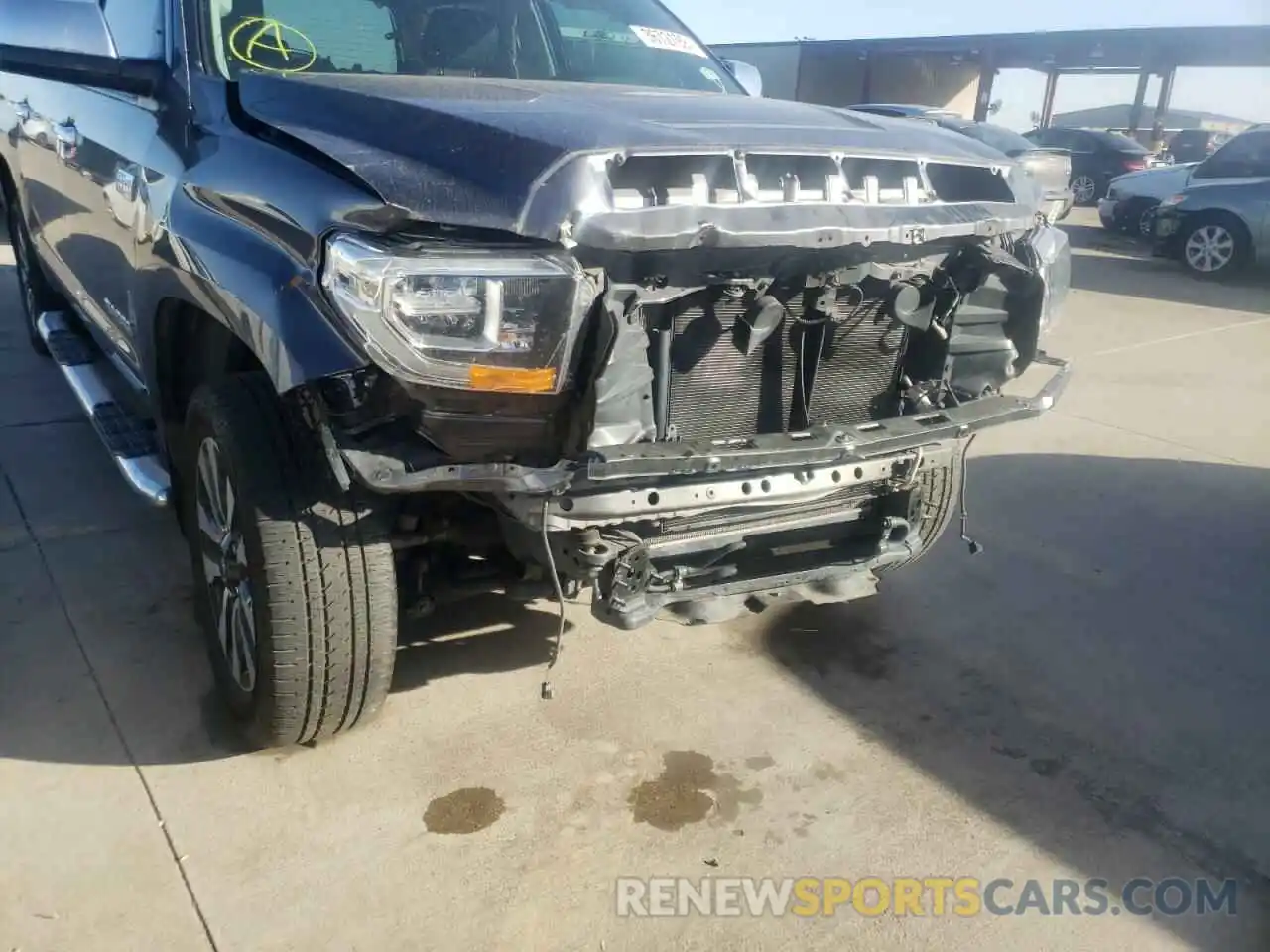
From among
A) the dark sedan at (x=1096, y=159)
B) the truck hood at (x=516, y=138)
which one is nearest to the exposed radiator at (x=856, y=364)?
the truck hood at (x=516, y=138)

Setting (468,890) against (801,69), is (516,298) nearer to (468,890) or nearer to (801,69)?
(468,890)

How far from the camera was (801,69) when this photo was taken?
1225 inches

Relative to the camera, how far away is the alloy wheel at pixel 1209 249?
11.2 metres

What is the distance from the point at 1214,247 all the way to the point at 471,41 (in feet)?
34.9

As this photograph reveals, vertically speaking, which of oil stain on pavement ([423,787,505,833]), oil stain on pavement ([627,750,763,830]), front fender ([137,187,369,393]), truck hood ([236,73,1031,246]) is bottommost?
oil stain on pavement ([423,787,505,833])

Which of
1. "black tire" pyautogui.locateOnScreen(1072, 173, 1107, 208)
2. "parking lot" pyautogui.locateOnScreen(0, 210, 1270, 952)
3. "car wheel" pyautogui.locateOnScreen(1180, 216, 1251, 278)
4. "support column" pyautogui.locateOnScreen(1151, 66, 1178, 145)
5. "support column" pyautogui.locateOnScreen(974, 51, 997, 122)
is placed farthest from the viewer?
"support column" pyautogui.locateOnScreen(974, 51, 997, 122)

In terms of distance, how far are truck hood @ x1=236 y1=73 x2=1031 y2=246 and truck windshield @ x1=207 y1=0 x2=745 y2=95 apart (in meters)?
0.26

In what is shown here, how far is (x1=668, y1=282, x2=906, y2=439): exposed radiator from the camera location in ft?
7.80

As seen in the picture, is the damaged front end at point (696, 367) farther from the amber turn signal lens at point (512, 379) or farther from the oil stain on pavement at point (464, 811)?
the oil stain on pavement at point (464, 811)

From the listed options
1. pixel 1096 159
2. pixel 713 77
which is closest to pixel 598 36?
pixel 713 77

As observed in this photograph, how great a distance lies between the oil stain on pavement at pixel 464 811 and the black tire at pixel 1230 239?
11334mm

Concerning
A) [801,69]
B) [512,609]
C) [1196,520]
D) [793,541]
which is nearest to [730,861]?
[793,541]

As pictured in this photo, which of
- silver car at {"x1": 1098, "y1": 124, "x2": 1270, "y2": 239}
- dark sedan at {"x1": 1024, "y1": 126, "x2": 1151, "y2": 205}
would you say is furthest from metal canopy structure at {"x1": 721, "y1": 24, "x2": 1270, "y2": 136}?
silver car at {"x1": 1098, "y1": 124, "x2": 1270, "y2": 239}

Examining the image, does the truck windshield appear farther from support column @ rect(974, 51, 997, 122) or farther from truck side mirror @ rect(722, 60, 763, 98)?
support column @ rect(974, 51, 997, 122)
